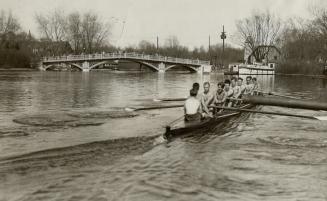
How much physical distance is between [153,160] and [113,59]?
71080 millimetres

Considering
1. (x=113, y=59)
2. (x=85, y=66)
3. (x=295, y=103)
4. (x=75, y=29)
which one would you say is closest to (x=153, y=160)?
(x=295, y=103)

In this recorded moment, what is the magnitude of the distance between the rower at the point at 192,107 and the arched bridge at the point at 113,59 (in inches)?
2600

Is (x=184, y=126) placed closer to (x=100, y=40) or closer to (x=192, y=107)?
(x=192, y=107)

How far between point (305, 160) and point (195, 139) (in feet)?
10.4

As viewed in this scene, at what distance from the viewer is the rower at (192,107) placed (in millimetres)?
13328

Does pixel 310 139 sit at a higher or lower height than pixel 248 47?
lower

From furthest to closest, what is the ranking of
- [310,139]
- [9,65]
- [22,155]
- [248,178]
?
[9,65]
[310,139]
[22,155]
[248,178]

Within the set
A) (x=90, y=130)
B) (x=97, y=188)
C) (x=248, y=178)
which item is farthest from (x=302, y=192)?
(x=90, y=130)

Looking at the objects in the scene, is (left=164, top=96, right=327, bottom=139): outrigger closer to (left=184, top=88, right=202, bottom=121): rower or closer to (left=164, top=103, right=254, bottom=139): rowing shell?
(left=164, top=103, right=254, bottom=139): rowing shell

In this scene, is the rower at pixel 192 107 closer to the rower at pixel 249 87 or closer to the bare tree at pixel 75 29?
the rower at pixel 249 87

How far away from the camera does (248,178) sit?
30.8 feet

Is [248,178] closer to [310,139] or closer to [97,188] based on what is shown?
[97,188]

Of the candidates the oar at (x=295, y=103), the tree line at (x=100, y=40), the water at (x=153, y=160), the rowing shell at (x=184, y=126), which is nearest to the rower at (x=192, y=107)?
the rowing shell at (x=184, y=126)

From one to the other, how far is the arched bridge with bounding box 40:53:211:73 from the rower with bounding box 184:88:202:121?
6604 centimetres
